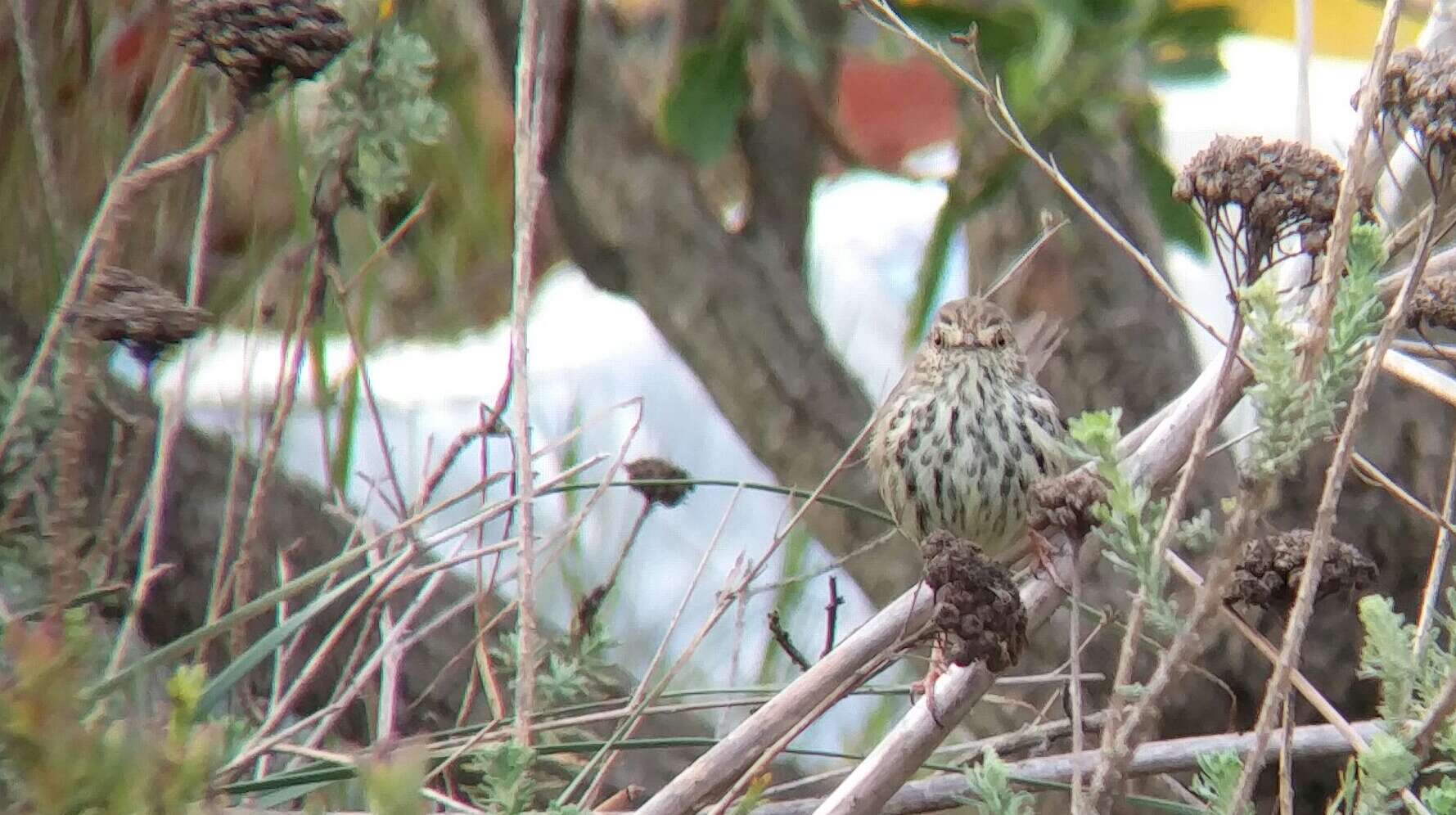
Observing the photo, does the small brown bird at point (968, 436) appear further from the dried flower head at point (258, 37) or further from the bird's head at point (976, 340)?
the dried flower head at point (258, 37)

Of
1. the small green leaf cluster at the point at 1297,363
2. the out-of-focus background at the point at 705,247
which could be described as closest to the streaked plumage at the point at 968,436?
the out-of-focus background at the point at 705,247

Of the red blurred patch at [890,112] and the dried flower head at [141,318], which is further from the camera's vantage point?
the red blurred patch at [890,112]

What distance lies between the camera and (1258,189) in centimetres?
118

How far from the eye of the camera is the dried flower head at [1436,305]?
1259 mm

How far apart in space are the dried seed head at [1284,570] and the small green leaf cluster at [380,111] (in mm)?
952

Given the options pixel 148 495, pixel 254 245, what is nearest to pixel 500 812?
pixel 148 495

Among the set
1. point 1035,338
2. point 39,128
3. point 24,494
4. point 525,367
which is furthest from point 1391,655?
point 1035,338

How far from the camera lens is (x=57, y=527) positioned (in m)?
1.31

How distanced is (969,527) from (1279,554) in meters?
1.20

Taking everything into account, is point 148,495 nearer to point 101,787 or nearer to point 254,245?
point 254,245

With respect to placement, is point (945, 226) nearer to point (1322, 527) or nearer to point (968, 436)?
point (968, 436)

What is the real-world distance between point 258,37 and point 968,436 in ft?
4.55

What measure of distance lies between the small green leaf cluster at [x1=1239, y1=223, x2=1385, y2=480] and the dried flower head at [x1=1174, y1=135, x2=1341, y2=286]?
0.04m

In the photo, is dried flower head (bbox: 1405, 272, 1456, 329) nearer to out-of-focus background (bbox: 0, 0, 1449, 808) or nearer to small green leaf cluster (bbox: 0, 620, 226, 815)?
out-of-focus background (bbox: 0, 0, 1449, 808)
